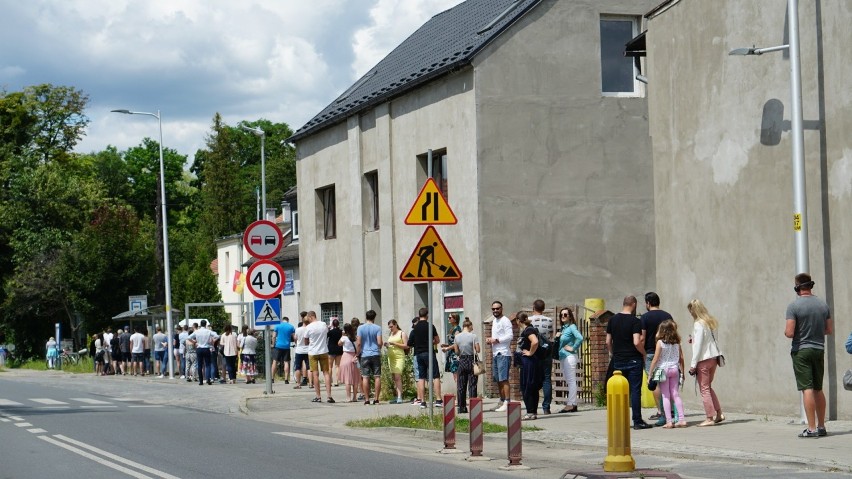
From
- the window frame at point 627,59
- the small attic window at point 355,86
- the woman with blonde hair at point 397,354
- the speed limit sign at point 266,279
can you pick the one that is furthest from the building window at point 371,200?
the woman with blonde hair at point 397,354

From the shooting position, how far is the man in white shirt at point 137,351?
43.0 m

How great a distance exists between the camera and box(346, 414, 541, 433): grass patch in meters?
16.9

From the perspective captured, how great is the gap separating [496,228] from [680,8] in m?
7.18

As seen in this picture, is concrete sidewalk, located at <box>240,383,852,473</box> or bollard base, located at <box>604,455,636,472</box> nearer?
bollard base, located at <box>604,455,636,472</box>

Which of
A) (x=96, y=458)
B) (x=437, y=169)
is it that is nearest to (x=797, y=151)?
(x=96, y=458)

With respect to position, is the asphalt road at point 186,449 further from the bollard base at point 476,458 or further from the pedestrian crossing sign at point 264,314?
the pedestrian crossing sign at point 264,314

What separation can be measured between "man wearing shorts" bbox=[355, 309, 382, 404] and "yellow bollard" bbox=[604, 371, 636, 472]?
40.3ft

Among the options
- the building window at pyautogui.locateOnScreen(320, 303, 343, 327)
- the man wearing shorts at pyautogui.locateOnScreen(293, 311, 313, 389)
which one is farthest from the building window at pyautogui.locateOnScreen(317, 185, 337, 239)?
the man wearing shorts at pyautogui.locateOnScreen(293, 311, 313, 389)

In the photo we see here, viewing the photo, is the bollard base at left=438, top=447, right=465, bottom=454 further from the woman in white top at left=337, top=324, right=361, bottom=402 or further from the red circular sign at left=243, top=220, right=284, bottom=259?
the red circular sign at left=243, top=220, right=284, bottom=259

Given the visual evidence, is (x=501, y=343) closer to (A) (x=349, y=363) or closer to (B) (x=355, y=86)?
(A) (x=349, y=363)

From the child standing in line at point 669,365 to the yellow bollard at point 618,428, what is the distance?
18.0 feet

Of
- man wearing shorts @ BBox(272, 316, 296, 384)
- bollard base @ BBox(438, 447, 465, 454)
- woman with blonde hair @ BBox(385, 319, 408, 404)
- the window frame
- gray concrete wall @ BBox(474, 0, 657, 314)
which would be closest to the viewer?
bollard base @ BBox(438, 447, 465, 454)

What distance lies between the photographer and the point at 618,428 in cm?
1102

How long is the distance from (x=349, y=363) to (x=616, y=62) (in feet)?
27.5
